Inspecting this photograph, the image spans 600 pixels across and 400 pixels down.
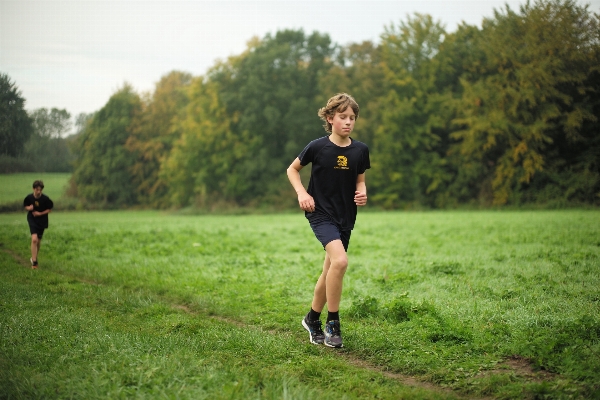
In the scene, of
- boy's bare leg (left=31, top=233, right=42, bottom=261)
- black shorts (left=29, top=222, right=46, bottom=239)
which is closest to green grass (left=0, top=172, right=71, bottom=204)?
black shorts (left=29, top=222, right=46, bottom=239)

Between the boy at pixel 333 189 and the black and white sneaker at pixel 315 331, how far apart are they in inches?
0.5

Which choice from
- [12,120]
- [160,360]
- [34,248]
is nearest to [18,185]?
[12,120]

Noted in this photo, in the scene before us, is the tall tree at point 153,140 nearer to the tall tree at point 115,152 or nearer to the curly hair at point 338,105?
the tall tree at point 115,152

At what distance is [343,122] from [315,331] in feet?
7.99

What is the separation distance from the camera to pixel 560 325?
549 cm

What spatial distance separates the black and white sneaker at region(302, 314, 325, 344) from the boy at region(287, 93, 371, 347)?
0.04ft

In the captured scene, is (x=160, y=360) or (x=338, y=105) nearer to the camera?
(x=160, y=360)

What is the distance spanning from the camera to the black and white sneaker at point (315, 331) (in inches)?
229

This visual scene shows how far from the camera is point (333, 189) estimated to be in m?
5.78

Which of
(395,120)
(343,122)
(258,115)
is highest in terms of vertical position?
(258,115)

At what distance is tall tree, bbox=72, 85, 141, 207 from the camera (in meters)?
40.3

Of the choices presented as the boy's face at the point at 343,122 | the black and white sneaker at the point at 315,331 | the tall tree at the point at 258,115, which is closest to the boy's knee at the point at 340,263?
the black and white sneaker at the point at 315,331

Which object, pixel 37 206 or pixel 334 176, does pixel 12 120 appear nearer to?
pixel 37 206

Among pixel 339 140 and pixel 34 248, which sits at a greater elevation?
pixel 339 140
